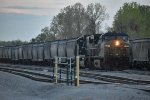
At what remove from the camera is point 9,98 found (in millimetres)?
16344

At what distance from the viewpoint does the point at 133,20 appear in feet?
307

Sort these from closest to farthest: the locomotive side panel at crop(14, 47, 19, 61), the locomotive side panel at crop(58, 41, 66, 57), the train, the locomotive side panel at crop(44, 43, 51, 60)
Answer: the train → the locomotive side panel at crop(58, 41, 66, 57) → the locomotive side panel at crop(44, 43, 51, 60) → the locomotive side panel at crop(14, 47, 19, 61)

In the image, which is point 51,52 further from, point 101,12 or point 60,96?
point 101,12

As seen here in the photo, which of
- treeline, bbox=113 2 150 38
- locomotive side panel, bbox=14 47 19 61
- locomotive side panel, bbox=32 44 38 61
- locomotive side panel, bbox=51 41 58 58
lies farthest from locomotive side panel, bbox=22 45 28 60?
treeline, bbox=113 2 150 38

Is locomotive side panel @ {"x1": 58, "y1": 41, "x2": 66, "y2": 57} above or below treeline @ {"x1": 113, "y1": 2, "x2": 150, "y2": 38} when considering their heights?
below

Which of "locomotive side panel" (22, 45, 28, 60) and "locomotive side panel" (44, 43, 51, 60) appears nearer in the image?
"locomotive side panel" (44, 43, 51, 60)

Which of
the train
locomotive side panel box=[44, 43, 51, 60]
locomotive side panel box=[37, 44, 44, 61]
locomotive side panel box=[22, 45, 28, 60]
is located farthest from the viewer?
locomotive side panel box=[22, 45, 28, 60]

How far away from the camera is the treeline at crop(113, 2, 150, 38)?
294ft

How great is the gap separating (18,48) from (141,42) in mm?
33600

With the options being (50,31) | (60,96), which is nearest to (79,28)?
(50,31)

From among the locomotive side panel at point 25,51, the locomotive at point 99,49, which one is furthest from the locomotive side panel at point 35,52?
the locomotive at point 99,49

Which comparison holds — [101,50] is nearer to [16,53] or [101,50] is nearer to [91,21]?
[16,53]

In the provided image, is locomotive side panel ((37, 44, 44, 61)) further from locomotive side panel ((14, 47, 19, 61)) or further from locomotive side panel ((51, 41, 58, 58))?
locomotive side panel ((14, 47, 19, 61))

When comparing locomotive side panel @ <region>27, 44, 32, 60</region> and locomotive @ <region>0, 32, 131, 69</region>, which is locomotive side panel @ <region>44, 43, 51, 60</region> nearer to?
locomotive @ <region>0, 32, 131, 69</region>
